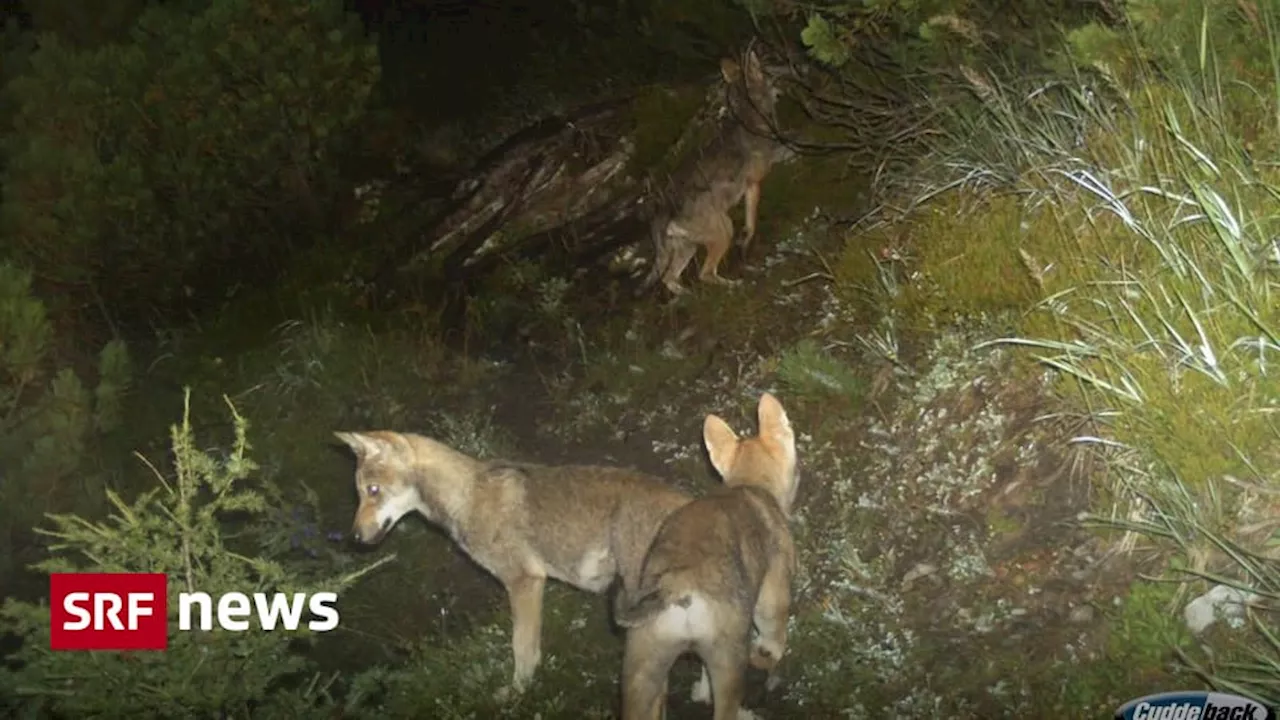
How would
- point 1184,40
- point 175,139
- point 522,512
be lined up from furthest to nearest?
point 175,139 → point 522,512 → point 1184,40

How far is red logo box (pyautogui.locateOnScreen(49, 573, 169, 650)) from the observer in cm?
482

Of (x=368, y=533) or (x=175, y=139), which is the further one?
(x=175, y=139)

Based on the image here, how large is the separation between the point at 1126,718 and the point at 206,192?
7.36 metres

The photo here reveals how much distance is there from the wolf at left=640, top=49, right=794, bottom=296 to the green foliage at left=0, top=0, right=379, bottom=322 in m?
2.99

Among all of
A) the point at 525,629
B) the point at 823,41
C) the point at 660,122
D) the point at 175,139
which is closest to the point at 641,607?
the point at 525,629

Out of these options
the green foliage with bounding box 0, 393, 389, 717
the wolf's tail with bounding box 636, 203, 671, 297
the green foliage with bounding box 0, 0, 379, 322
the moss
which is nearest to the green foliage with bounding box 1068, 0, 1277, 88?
the wolf's tail with bounding box 636, 203, 671, 297

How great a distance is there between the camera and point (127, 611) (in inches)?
192

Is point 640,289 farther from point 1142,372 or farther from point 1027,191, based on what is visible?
point 1142,372

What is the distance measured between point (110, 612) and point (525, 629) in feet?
5.22

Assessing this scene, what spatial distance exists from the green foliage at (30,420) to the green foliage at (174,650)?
1791mm

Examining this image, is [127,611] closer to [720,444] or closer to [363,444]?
[363,444]

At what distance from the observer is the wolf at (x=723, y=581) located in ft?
14.8

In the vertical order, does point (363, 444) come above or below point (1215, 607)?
above

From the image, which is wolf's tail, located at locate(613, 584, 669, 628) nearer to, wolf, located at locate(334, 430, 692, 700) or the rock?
wolf, located at locate(334, 430, 692, 700)
